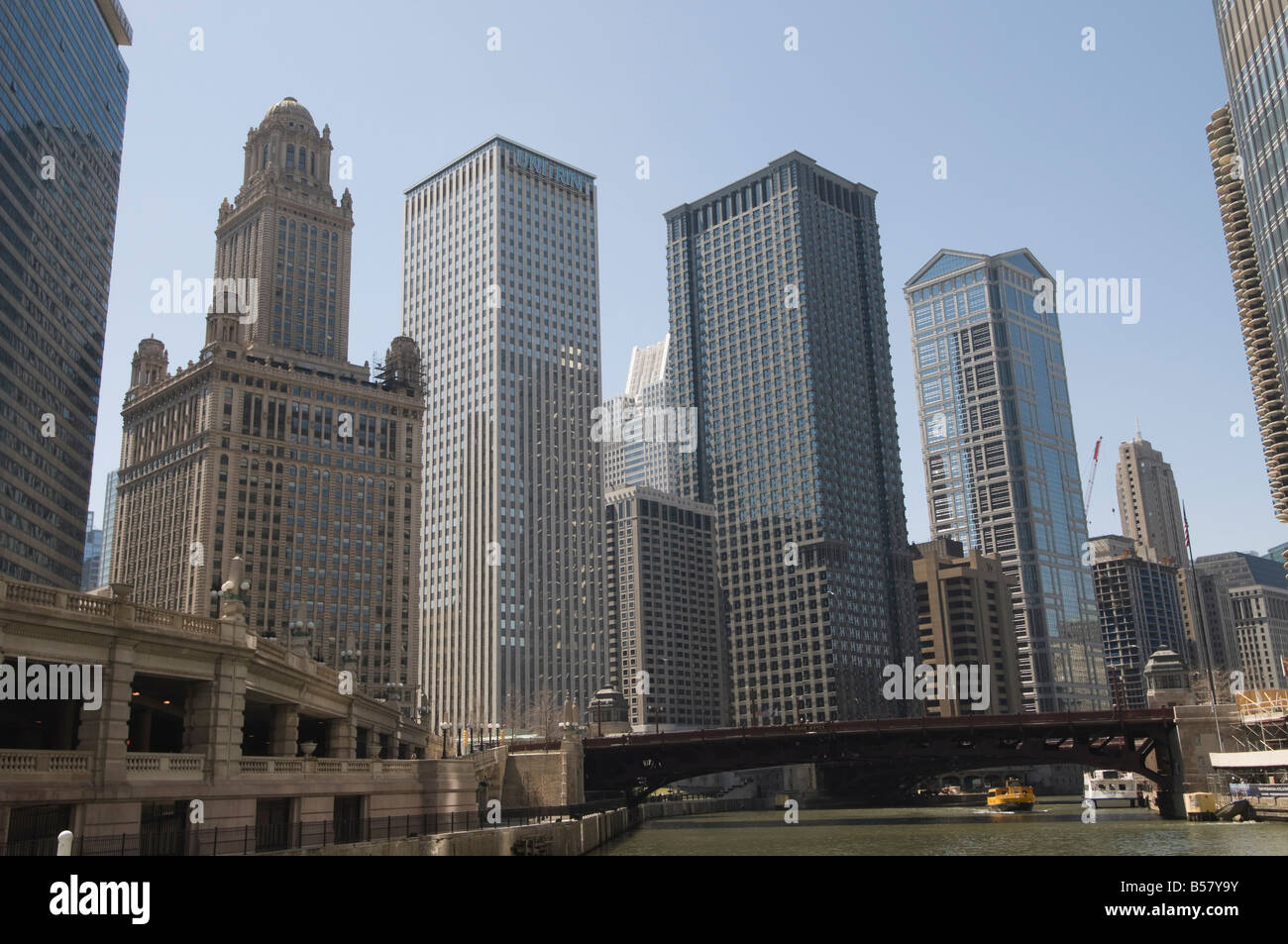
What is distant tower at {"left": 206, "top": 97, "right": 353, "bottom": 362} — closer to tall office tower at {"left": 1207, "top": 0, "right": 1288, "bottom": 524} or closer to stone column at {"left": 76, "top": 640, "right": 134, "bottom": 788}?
tall office tower at {"left": 1207, "top": 0, "right": 1288, "bottom": 524}

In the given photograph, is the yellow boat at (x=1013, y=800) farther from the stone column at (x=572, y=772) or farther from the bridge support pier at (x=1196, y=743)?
the stone column at (x=572, y=772)

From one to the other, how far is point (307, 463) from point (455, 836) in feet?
405

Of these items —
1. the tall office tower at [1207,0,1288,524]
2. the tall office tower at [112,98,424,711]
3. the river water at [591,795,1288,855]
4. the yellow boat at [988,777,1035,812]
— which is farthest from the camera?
the tall office tower at [112,98,424,711]

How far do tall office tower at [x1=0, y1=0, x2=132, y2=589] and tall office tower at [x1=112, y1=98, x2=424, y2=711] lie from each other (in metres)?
19.6

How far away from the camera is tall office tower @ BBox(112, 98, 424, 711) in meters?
155

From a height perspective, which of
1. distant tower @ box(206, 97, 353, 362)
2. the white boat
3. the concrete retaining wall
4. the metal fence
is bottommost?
the white boat

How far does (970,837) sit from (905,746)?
20305 mm

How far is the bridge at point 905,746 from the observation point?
92000 millimetres

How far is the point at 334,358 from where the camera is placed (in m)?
180

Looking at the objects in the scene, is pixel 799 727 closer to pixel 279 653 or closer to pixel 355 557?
pixel 279 653

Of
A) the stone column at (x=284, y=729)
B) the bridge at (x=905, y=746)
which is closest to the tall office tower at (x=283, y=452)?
the bridge at (x=905, y=746)

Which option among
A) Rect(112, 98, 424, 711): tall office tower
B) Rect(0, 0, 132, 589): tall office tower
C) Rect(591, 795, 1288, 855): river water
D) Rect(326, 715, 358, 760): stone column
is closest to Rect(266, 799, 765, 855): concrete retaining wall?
Rect(591, 795, 1288, 855): river water

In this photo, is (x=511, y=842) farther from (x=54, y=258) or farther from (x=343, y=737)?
(x=54, y=258)
